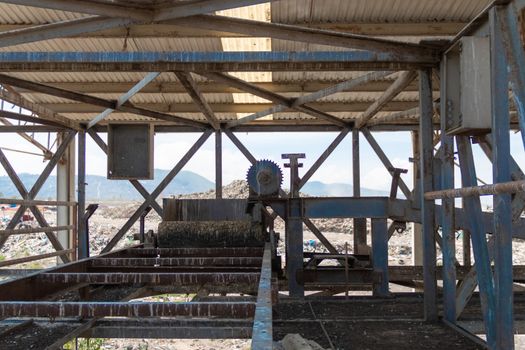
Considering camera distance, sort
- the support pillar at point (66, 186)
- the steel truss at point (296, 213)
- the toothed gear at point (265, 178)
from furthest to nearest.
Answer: the support pillar at point (66, 186) → the toothed gear at point (265, 178) → the steel truss at point (296, 213)

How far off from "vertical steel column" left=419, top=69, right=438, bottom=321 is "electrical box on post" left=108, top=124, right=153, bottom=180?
569 centimetres

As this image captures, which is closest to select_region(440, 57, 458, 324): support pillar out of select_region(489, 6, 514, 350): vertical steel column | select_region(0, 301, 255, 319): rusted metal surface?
select_region(489, 6, 514, 350): vertical steel column

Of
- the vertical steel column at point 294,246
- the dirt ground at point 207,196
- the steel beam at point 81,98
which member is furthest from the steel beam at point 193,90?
the dirt ground at point 207,196

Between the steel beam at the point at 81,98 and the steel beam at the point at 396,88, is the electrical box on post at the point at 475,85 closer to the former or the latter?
the steel beam at the point at 396,88

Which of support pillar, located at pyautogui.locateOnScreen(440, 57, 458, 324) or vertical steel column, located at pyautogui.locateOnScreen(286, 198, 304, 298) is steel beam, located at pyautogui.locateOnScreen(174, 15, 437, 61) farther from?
vertical steel column, located at pyautogui.locateOnScreen(286, 198, 304, 298)

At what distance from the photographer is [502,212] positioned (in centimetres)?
308

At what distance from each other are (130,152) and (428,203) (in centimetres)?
608

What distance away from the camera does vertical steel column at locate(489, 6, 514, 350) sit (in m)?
3.08

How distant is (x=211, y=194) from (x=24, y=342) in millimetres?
22114

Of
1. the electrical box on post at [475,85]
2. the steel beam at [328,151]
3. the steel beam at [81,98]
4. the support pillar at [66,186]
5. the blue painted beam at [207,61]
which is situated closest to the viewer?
the electrical box on post at [475,85]

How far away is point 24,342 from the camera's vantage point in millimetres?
3346

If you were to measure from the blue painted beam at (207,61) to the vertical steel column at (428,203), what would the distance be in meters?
0.29

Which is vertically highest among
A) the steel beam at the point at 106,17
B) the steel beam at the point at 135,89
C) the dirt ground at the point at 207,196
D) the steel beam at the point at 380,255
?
the steel beam at the point at 106,17

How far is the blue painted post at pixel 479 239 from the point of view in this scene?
11.0ft
